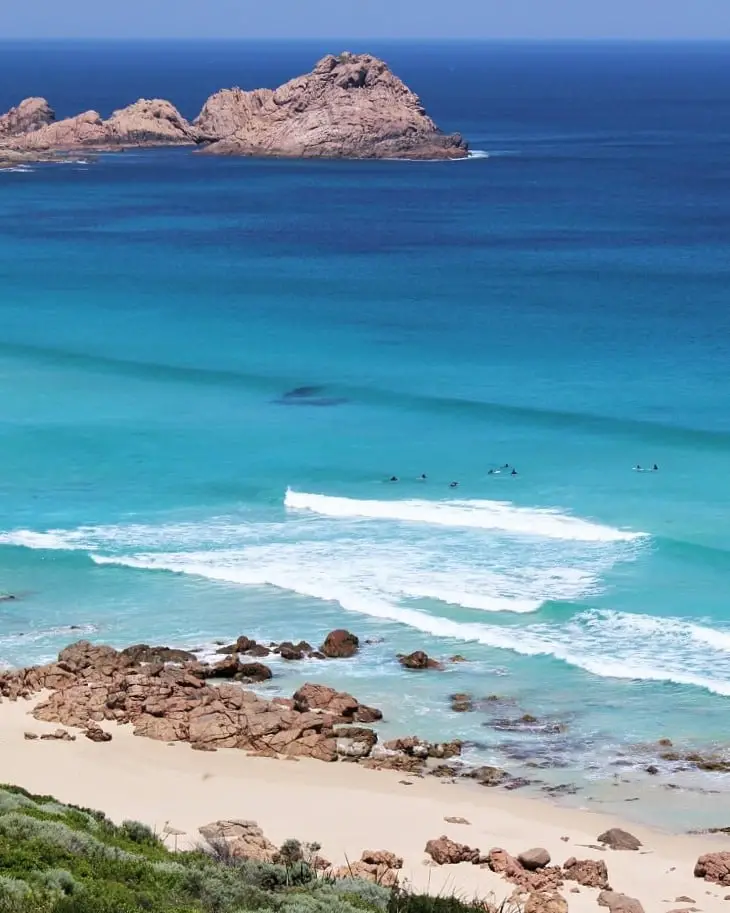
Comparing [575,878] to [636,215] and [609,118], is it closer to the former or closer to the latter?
[636,215]

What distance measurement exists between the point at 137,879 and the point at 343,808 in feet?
20.6

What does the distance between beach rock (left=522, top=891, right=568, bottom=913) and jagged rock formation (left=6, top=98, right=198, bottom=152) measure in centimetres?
10488

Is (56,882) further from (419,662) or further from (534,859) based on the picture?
(419,662)

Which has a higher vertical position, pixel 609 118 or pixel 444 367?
pixel 609 118

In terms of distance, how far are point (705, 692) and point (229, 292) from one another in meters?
41.6

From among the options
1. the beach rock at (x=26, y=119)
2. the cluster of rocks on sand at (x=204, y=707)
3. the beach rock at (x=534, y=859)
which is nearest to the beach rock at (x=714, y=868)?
the beach rock at (x=534, y=859)

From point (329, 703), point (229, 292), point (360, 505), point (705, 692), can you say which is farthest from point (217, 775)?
point (229, 292)

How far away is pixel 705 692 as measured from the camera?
85.7 ft

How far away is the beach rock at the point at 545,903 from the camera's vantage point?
18.0m

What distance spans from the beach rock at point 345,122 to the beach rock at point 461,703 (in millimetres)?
89642

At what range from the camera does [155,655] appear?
27.1 m

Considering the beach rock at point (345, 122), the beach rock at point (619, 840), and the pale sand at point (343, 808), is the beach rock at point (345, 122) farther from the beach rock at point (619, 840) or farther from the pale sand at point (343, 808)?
the beach rock at point (619, 840)

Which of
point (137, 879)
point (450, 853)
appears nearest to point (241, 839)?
point (450, 853)

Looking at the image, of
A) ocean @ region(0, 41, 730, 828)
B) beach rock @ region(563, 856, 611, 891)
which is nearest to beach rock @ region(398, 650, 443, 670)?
ocean @ region(0, 41, 730, 828)
